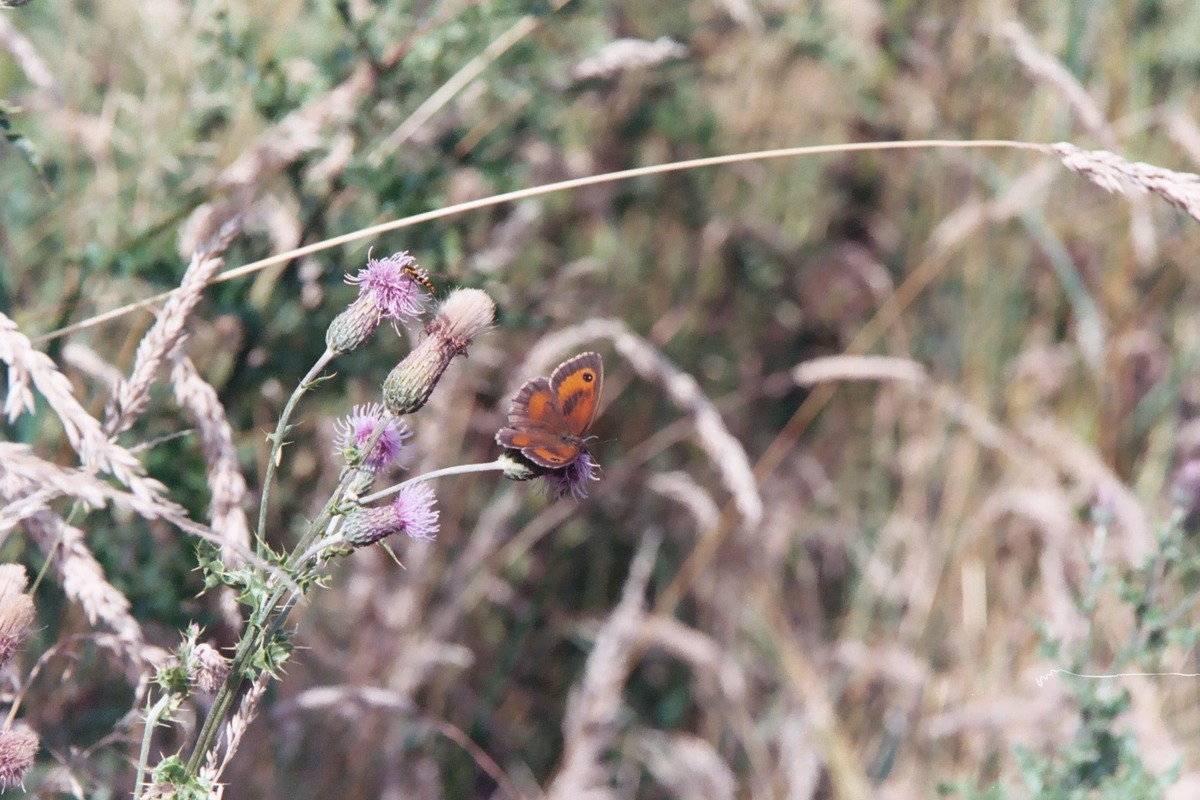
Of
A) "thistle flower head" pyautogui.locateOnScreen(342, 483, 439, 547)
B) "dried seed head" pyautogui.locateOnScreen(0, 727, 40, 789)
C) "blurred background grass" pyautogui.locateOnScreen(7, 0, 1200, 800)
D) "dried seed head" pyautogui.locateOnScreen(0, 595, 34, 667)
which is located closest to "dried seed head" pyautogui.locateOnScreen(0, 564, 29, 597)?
"dried seed head" pyautogui.locateOnScreen(0, 595, 34, 667)

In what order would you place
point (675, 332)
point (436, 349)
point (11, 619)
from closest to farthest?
point (11, 619) → point (436, 349) → point (675, 332)

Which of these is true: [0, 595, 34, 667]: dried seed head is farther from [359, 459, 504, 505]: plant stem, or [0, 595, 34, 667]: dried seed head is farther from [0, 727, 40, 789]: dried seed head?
[359, 459, 504, 505]: plant stem

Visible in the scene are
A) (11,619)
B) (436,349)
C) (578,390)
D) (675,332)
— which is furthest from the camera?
(675,332)


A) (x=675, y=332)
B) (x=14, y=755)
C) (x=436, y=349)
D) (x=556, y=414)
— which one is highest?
(x=436, y=349)

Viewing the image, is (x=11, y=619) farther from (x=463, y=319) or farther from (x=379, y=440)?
(x=463, y=319)

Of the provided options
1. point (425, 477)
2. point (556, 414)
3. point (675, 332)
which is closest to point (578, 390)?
point (556, 414)

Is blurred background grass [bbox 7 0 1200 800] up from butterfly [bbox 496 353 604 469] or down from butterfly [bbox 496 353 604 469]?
down

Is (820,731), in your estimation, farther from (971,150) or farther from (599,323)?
(971,150)
